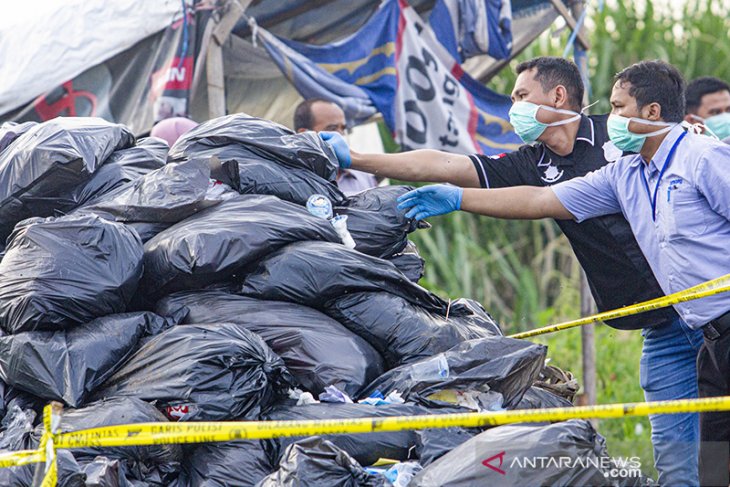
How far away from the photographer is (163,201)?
12.1 feet

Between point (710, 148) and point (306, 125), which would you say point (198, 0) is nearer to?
point (306, 125)

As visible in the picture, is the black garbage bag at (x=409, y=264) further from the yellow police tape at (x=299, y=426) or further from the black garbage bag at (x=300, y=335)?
the yellow police tape at (x=299, y=426)

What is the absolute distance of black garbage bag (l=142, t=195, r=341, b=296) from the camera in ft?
11.5

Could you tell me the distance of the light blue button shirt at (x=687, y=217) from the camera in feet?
11.1

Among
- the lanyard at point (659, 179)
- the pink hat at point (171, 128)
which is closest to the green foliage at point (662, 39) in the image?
the pink hat at point (171, 128)

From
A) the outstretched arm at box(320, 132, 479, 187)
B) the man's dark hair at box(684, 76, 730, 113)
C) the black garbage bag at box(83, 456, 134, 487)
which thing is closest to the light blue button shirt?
the outstretched arm at box(320, 132, 479, 187)

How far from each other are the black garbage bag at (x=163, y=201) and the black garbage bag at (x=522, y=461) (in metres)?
1.43

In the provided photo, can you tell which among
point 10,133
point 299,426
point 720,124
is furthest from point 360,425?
point 720,124

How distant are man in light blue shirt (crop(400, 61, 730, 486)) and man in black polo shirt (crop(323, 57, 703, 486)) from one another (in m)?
0.18

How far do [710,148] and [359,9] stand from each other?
3.86 m

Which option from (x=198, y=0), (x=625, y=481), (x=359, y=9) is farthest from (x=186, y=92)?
(x=625, y=481)

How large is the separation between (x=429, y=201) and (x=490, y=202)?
0.77ft

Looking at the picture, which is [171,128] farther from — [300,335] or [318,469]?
[318,469]

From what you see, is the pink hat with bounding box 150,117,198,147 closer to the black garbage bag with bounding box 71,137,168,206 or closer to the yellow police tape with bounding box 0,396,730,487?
the black garbage bag with bounding box 71,137,168,206
